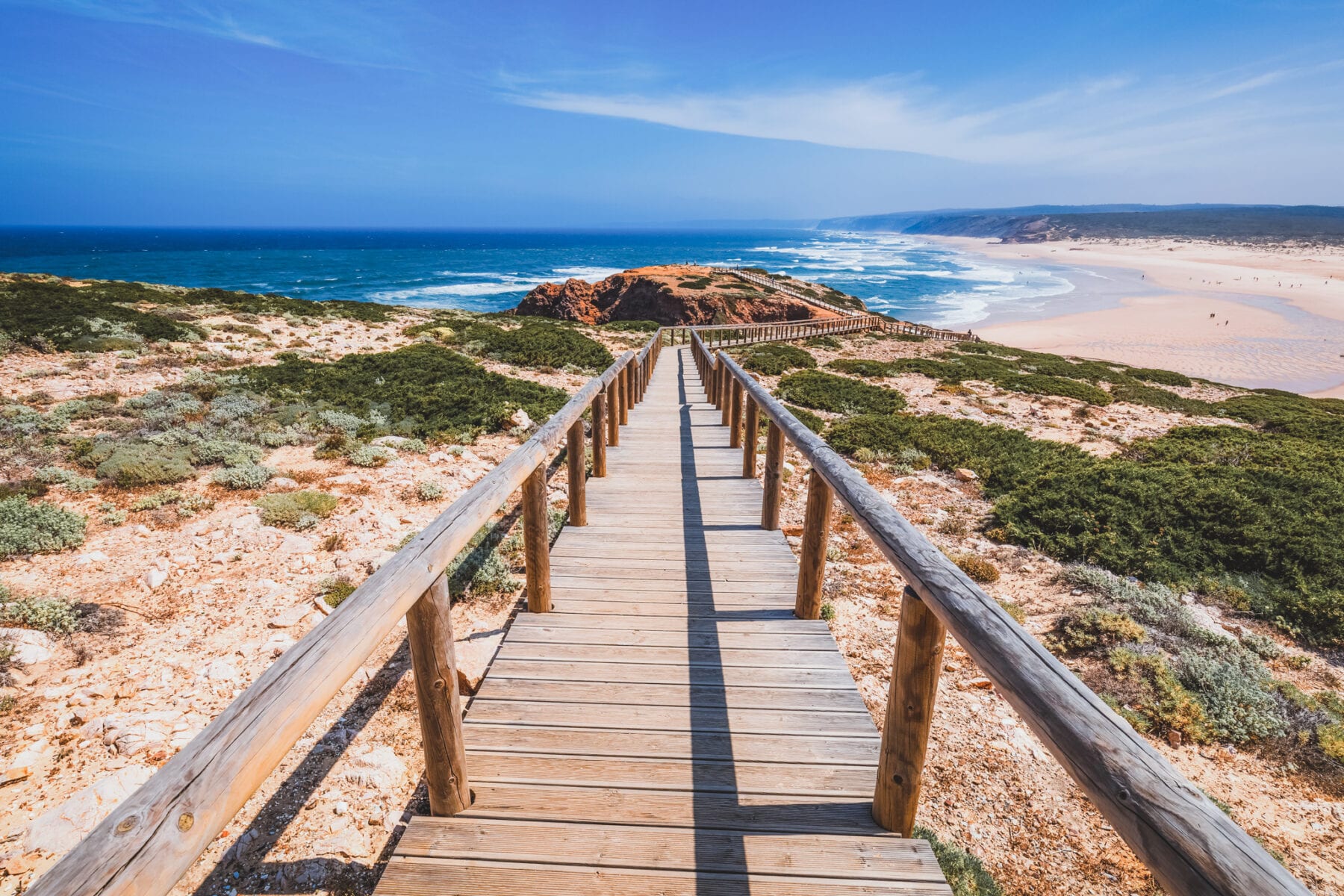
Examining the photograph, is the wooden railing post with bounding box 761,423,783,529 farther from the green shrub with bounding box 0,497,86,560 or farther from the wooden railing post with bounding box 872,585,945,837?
the green shrub with bounding box 0,497,86,560

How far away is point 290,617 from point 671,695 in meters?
3.00

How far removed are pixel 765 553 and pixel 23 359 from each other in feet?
43.6

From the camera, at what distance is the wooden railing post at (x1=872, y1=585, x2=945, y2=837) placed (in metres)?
2.12

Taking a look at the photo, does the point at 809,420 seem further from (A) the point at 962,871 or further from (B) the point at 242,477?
(A) the point at 962,871

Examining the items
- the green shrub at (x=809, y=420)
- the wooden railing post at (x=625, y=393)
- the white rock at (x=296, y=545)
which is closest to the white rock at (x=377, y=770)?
the white rock at (x=296, y=545)

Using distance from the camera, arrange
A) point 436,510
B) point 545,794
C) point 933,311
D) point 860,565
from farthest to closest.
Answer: point 933,311, point 436,510, point 860,565, point 545,794

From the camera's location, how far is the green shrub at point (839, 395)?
43.1 ft

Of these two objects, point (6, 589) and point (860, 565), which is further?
point (860, 565)

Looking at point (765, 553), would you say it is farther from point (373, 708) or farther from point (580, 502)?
point (373, 708)

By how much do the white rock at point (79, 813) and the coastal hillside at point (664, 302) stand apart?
2810cm

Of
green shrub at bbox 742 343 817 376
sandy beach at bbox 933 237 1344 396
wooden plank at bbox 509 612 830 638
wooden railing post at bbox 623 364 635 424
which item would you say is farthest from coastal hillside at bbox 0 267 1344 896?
sandy beach at bbox 933 237 1344 396

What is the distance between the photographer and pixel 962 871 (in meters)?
2.65

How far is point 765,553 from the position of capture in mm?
4883

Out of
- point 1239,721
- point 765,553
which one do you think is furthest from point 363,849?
point 1239,721
